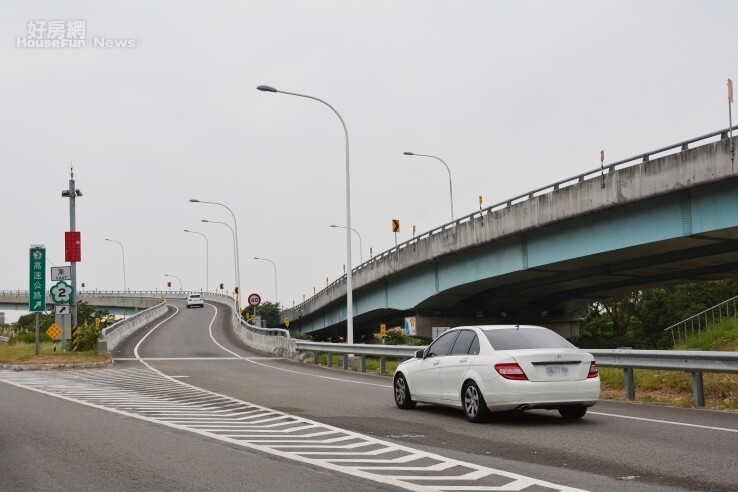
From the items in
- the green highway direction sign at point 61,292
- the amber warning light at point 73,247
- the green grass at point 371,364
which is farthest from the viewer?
the amber warning light at point 73,247

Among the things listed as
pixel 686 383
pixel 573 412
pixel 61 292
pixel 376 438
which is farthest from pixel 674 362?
pixel 61 292

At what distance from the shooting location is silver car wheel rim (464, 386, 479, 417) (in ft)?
41.5

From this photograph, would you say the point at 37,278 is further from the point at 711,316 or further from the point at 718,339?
the point at 718,339

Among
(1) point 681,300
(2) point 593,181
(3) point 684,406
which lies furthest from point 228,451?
(1) point 681,300

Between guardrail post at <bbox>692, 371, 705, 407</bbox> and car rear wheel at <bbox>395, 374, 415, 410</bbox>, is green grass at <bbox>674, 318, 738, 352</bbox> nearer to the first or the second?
guardrail post at <bbox>692, 371, 705, 407</bbox>

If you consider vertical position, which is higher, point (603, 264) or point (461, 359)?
point (603, 264)

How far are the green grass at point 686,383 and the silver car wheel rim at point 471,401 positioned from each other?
448cm

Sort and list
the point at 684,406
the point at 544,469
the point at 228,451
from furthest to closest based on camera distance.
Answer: the point at 684,406 < the point at 228,451 < the point at 544,469

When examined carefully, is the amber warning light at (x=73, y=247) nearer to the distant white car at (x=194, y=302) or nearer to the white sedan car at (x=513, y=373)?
the white sedan car at (x=513, y=373)

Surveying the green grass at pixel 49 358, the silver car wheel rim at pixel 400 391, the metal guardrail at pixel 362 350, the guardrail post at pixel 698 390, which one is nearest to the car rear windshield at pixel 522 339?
the silver car wheel rim at pixel 400 391

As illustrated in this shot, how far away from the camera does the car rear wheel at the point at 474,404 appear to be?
12.5 m

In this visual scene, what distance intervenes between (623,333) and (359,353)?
56298 millimetres

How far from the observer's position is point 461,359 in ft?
43.4

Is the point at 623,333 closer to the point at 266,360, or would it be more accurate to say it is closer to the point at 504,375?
the point at 266,360
